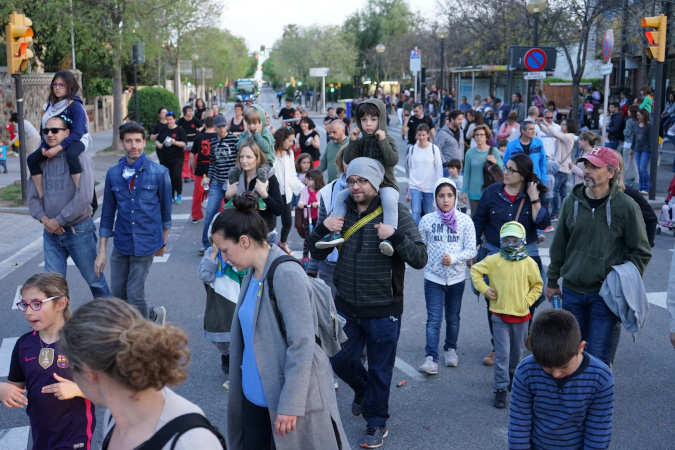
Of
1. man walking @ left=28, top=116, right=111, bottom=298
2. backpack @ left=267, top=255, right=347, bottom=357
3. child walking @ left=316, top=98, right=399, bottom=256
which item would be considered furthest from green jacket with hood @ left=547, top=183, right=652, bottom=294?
man walking @ left=28, top=116, right=111, bottom=298

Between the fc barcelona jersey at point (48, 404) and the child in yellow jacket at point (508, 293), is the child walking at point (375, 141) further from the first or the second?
the fc barcelona jersey at point (48, 404)

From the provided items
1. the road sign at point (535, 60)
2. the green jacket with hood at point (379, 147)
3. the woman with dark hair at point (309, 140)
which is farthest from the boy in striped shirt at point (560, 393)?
the road sign at point (535, 60)

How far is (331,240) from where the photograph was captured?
15.8 ft

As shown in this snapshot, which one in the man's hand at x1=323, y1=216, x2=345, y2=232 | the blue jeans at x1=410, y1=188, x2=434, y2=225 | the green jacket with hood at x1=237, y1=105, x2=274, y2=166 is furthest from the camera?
the blue jeans at x1=410, y1=188, x2=434, y2=225

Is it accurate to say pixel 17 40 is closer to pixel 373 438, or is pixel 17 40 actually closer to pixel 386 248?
pixel 386 248

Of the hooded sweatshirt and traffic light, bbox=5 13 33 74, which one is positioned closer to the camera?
the hooded sweatshirt

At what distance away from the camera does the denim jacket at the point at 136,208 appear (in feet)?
21.4

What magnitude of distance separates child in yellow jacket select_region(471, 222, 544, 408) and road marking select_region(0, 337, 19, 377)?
391 cm

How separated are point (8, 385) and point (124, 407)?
1691 millimetres

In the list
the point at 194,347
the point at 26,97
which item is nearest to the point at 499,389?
the point at 194,347

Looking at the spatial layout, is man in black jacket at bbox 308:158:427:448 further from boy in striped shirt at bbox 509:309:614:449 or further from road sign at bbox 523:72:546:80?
road sign at bbox 523:72:546:80

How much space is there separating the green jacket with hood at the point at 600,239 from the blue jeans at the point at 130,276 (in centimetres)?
Answer: 353

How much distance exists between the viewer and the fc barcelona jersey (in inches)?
146

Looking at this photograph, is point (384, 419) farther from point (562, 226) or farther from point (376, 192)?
point (562, 226)
